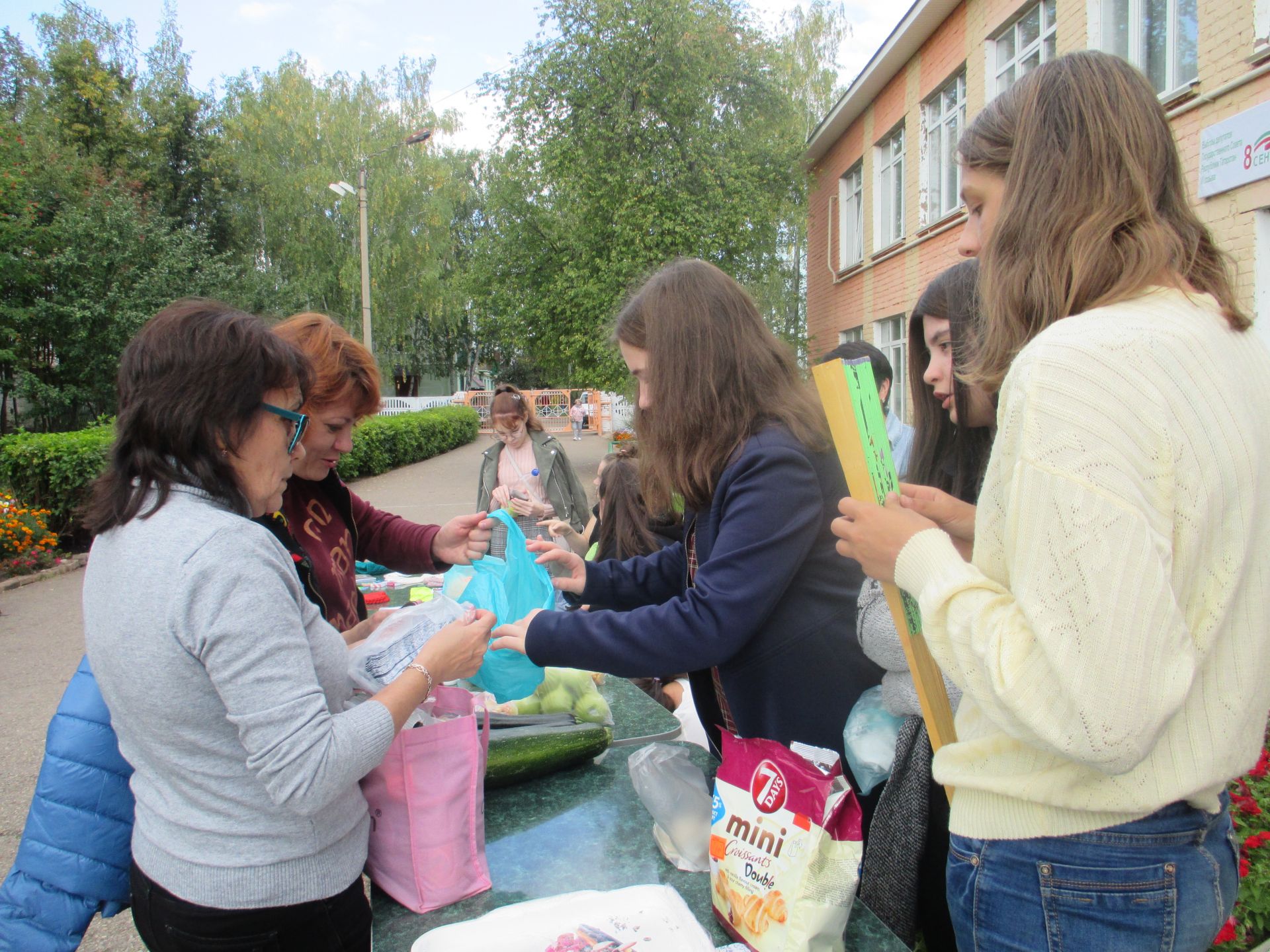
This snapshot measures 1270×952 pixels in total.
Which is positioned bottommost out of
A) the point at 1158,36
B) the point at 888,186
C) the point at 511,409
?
the point at 511,409

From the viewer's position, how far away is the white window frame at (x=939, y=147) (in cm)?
1117

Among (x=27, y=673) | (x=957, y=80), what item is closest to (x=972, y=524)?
(x=27, y=673)

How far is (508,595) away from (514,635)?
317 millimetres

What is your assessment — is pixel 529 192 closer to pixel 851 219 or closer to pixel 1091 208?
pixel 851 219

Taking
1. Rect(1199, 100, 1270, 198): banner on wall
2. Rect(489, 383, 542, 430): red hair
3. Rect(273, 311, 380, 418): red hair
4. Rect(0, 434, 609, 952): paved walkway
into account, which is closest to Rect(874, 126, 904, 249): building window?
Rect(1199, 100, 1270, 198): banner on wall

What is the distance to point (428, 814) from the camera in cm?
145

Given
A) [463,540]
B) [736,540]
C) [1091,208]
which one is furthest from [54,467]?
[1091,208]

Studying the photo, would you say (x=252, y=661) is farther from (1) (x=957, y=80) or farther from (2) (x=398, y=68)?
(2) (x=398, y=68)

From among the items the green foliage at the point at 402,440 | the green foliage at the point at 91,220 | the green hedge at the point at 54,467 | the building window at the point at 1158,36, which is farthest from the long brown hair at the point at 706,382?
the green foliage at the point at 91,220

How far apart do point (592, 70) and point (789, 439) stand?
15917 millimetres

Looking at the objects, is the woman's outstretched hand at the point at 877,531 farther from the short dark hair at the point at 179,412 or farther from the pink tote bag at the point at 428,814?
the short dark hair at the point at 179,412

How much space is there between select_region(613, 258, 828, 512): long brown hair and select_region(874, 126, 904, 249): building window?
12256 mm

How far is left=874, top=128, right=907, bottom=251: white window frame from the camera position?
43.4 feet

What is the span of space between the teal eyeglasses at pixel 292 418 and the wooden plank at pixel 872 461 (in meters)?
0.94
